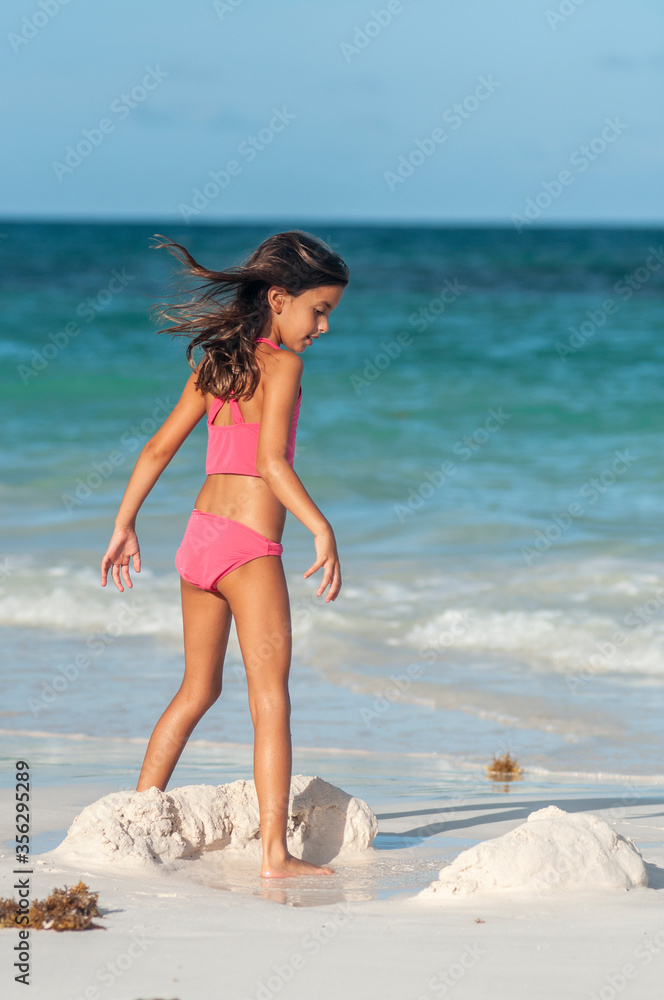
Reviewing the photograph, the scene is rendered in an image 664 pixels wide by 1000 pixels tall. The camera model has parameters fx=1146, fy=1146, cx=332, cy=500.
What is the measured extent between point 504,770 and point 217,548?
1.82m

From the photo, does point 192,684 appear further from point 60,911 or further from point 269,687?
point 60,911

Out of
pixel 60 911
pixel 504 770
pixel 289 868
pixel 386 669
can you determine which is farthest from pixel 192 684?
pixel 386 669

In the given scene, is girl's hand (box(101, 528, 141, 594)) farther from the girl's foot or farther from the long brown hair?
the girl's foot

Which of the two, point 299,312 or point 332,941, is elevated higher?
point 299,312

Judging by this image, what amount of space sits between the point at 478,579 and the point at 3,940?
5.18m

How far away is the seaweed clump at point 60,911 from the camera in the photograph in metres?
2.50

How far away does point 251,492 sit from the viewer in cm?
317

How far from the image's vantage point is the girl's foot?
3039mm

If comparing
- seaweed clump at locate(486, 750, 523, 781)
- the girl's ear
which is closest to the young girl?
the girl's ear

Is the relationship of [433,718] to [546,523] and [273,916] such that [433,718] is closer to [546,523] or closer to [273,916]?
[273,916]

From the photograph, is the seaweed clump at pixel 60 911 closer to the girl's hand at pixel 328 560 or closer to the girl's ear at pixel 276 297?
the girl's hand at pixel 328 560

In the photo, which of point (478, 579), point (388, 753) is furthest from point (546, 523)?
point (388, 753)

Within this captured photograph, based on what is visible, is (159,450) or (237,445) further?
(159,450)

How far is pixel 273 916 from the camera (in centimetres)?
265
